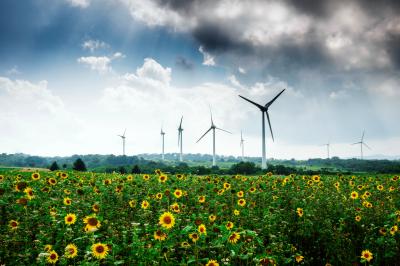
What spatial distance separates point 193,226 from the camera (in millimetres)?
6441

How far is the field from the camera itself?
17.5ft

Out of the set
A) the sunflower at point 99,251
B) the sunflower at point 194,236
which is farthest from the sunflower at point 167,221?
the sunflower at point 99,251

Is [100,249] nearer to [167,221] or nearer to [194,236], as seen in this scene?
[167,221]

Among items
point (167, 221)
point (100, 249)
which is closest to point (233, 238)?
point (167, 221)

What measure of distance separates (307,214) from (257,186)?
3937 mm

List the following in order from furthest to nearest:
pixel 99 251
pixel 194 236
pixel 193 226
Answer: pixel 193 226, pixel 194 236, pixel 99 251

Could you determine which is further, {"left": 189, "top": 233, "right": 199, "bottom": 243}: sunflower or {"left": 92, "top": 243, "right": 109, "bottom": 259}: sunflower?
{"left": 189, "top": 233, "right": 199, "bottom": 243}: sunflower

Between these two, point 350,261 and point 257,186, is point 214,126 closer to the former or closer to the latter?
point 257,186

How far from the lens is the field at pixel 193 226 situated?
534cm

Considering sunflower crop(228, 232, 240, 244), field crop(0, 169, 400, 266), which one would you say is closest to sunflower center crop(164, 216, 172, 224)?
field crop(0, 169, 400, 266)

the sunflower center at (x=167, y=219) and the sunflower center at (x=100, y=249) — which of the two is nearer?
the sunflower center at (x=100, y=249)

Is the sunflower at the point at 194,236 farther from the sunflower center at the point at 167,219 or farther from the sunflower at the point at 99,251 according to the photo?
the sunflower at the point at 99,251

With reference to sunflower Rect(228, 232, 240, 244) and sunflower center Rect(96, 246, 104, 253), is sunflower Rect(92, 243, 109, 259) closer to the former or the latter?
sunflower center Rect(96, 246, 104, 253)

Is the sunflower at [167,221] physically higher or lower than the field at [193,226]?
higher
